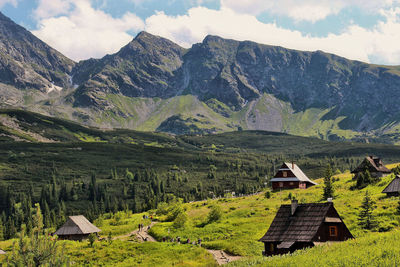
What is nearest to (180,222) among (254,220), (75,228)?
(254,220)

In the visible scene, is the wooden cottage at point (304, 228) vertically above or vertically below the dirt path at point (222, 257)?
above

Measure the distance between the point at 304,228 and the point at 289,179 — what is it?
7663 cm

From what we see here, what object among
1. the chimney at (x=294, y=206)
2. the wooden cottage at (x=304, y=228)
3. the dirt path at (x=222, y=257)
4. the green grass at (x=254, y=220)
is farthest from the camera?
the green grass at (x=254, y=220)

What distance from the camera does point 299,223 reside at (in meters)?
55.4

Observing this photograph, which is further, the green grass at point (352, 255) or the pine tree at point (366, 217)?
the pine tree at point (366, 217)

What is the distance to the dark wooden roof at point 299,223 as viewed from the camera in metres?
53.4

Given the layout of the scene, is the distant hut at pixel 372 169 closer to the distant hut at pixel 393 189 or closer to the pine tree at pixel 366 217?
the distant hut at pixel 393 189

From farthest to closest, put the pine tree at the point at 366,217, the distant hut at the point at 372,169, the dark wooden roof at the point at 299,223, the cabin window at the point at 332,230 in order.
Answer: the distant hut at the point at 372,169, the pine tree at the point at 366,217, the cabin window at the point at 332,230, the dark wooden roof at the point at 299,223

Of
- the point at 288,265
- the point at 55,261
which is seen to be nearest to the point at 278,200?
the point at 288,265

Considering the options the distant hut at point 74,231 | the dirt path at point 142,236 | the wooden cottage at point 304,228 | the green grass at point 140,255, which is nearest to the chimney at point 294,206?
the wooden cottage at point 304,228

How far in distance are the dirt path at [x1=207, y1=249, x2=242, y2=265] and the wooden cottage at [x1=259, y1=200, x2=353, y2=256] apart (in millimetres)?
7021

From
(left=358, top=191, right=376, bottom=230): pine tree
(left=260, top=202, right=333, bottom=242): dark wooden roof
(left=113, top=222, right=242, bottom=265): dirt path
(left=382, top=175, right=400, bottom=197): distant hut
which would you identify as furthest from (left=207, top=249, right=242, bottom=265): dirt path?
(left=382, top=175, right=400, bottom=197): distant hut

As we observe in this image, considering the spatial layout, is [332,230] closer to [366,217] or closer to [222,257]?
[366,217]

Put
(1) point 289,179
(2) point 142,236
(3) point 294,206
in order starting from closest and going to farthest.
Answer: (3) point 294,206, (2) point 142,236, (1) point 289,179
